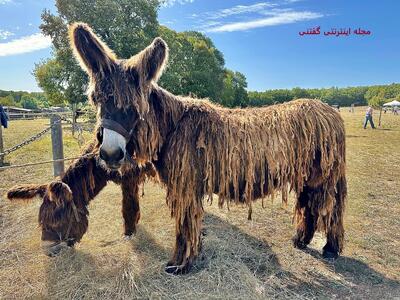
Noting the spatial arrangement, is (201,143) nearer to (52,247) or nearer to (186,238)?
(186,238)

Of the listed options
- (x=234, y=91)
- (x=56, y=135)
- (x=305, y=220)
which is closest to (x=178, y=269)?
(x=305, y=220)

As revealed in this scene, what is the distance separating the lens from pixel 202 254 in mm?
3457

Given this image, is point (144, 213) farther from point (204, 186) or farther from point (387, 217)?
point (387, 217)

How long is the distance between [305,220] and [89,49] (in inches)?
123

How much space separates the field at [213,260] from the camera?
2953 millimetres

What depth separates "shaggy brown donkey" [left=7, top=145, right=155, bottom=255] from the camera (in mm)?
3250

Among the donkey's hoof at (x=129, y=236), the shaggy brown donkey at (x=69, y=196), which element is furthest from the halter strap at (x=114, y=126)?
the donkey's hoof at (x=129, y=236)

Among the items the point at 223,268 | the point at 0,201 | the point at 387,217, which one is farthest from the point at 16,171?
the point at 387,217

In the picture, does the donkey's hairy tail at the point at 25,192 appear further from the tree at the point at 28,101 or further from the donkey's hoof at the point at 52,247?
the tree at the point at 28,101

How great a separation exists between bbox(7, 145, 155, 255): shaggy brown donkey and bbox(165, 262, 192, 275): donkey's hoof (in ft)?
3.57

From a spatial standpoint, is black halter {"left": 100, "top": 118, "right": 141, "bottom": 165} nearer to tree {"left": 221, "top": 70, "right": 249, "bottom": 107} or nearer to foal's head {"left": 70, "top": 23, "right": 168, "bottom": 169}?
foal's head {"left": 70, "top": 23, "right": 168, "bottom": 169}

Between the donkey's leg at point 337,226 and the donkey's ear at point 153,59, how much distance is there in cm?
244

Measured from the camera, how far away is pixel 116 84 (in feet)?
8.15

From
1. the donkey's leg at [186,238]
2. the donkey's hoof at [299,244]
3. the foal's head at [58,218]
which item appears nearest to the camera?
the donkey's leg at [186,238]
